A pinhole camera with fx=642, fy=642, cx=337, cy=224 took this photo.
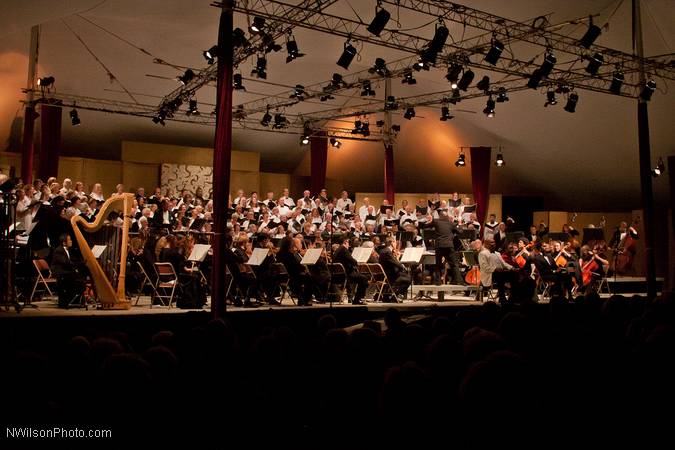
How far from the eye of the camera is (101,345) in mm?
3283

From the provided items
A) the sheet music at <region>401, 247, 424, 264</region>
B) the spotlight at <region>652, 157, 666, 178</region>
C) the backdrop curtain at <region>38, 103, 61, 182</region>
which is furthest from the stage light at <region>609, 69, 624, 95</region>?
the backdrop curtain at <region>38, 103, 61, 182</region>

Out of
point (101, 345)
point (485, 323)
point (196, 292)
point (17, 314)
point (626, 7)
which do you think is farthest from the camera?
point (626, 7)

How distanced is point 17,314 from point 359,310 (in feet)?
14.9

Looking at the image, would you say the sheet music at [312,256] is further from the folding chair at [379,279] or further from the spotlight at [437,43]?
the spotlight at [437,43]

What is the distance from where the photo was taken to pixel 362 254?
10547mm

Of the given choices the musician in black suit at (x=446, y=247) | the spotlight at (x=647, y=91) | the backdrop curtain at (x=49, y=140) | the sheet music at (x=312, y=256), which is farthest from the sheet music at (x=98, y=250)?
the spotlight at (x=647, y=91)

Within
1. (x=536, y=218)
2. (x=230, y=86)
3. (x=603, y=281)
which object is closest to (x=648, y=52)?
(x=603, y=281)

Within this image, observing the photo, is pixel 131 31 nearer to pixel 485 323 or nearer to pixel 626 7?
pixel 626 7

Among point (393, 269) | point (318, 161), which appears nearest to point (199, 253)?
point (393, 269)

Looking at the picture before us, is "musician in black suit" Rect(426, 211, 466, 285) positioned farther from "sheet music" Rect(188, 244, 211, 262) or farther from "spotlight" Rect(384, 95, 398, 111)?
"sheet music" Rect(188, 244, 211, 262)

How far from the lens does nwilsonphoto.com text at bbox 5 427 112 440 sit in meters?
2.34

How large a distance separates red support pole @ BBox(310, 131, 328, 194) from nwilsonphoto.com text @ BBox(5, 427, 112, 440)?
54.7 ft

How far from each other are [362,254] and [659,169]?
357 inches

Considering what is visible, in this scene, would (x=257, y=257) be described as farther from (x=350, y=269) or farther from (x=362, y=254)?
(x=362, y=254)
